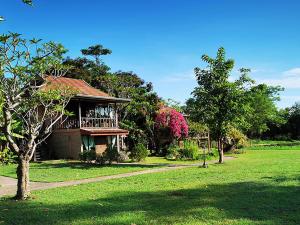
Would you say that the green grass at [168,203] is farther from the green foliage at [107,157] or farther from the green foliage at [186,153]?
the green foliage at [186,153]

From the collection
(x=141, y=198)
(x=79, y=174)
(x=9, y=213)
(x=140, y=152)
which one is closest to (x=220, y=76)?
(x=140, y=152)

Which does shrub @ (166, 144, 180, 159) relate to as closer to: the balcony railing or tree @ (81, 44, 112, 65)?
the balcony railing

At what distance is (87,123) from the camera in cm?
3133

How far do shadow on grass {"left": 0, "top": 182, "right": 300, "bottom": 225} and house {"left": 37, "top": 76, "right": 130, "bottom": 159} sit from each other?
17194mm

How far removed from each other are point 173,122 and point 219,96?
454 inches

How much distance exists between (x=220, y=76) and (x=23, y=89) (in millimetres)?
13947

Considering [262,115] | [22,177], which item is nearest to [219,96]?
[22,177]

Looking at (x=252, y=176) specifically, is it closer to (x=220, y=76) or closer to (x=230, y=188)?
(x=230, y=188)

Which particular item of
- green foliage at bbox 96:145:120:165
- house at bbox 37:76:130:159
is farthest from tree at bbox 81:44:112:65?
green foliage at bbox 96:145:120:165

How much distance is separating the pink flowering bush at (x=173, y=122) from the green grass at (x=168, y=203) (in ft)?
60.3

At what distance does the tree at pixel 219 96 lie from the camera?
22.8m

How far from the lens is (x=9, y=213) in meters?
9.66

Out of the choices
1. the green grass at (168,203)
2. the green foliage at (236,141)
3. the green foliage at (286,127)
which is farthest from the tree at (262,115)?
the green grass at (168,203)

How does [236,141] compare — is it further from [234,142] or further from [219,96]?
[219,96]
